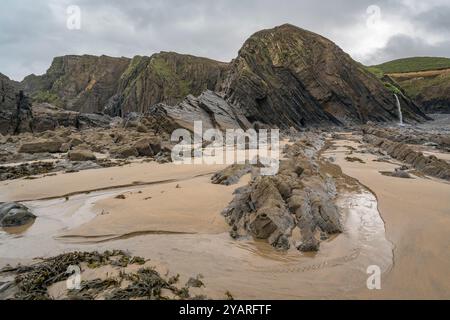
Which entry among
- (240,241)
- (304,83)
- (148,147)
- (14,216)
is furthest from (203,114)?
(240,241)

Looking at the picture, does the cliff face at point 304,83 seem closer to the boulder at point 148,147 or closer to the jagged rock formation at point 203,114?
the jagged rock formation at point 203,114

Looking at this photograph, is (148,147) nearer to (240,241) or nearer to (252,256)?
(240,241)

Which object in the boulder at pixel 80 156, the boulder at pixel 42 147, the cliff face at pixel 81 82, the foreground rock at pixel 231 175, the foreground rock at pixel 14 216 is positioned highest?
the cliff face at pixel 81 82

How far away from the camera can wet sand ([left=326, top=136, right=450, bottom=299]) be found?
493 centimetres

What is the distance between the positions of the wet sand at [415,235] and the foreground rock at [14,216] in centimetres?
718

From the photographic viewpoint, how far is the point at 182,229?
24.6 ft

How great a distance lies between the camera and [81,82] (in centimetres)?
10506

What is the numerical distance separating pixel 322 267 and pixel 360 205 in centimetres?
396

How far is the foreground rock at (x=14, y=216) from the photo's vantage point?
796 cm

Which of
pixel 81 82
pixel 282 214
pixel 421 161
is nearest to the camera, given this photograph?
pixel 282 214

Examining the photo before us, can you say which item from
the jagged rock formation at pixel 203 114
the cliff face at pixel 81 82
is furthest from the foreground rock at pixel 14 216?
the cliff face at pixel 81 82

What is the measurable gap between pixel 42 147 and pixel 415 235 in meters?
20.9

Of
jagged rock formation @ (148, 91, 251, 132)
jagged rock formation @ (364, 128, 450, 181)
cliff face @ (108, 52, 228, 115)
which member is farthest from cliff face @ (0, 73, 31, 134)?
cliff face @ (108, 52, 228, 115)

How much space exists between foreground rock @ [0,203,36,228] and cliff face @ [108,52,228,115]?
69.6m
